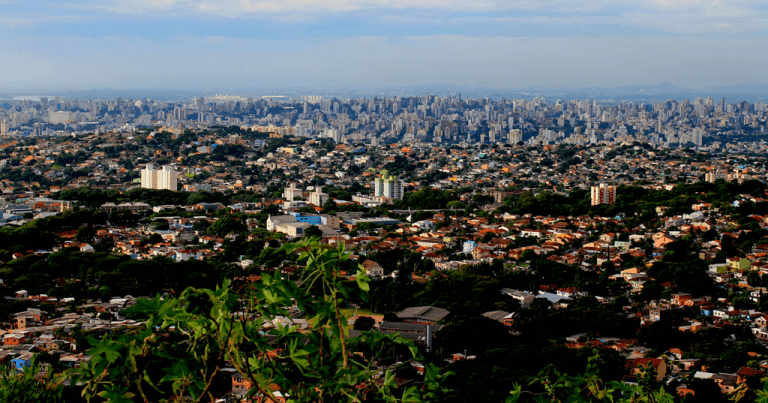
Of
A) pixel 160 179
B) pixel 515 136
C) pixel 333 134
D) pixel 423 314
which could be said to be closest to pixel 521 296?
pixel 423 314

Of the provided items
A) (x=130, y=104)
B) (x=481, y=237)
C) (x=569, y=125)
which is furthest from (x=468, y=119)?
(x=481, y=237)

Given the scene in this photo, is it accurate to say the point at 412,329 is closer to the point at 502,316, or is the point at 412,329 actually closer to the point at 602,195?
the point at 502,316

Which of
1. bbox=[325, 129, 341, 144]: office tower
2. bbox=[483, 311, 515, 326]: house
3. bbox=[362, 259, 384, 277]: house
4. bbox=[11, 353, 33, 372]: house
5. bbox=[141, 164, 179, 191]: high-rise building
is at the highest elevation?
bbox=[325, 129, 341, 144]: office tower

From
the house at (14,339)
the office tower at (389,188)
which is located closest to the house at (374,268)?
the house at (14,339)

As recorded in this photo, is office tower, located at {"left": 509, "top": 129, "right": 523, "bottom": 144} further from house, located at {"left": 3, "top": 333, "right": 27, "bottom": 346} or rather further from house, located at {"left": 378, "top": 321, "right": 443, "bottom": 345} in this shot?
house, located at {"left": 3, "top": 333, "right": 27, "bottom": 346}

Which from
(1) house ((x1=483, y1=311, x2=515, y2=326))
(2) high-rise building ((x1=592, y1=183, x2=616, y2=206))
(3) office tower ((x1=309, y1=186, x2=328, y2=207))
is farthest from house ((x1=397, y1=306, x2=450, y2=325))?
(3) office tower ((x1=309, y1=186, x2=328, y2=207))
